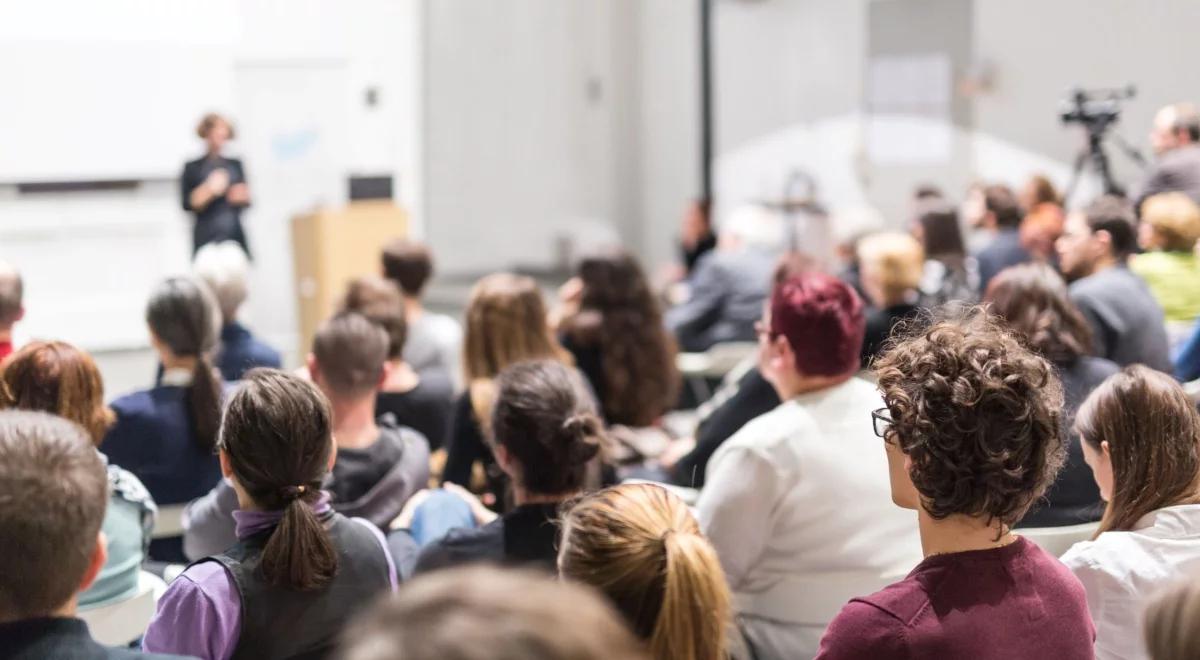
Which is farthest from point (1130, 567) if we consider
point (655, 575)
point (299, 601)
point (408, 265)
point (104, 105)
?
point (104, 105)

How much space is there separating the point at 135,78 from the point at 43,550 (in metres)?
7.74

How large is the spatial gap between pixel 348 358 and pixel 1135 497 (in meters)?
1.83

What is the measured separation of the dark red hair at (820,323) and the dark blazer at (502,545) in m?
0.68

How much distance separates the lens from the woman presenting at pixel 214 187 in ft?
26.8

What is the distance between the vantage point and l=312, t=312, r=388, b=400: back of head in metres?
3.26

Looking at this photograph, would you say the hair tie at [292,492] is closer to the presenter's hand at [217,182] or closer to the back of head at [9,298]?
the back of head at [9,298]

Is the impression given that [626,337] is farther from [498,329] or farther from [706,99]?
[706,99]

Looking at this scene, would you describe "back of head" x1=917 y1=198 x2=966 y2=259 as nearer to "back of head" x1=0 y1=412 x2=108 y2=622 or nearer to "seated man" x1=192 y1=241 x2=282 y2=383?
"seated man" x1=192 y1=241 x2=282 y2=383

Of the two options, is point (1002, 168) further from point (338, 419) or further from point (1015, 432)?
point (1015, 432)

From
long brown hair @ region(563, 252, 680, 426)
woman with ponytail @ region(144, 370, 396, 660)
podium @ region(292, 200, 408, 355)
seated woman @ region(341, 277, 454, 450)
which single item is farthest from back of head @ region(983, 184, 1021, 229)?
woman with ponytail @ region(144, 370, 396, 660)

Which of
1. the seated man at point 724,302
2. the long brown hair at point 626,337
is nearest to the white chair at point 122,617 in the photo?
the long brown hair at point 626,337

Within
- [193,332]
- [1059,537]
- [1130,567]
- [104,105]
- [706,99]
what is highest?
[706,99]

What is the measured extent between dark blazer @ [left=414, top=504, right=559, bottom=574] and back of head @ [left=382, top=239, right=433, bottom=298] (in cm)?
283

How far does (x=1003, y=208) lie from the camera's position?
712cm
